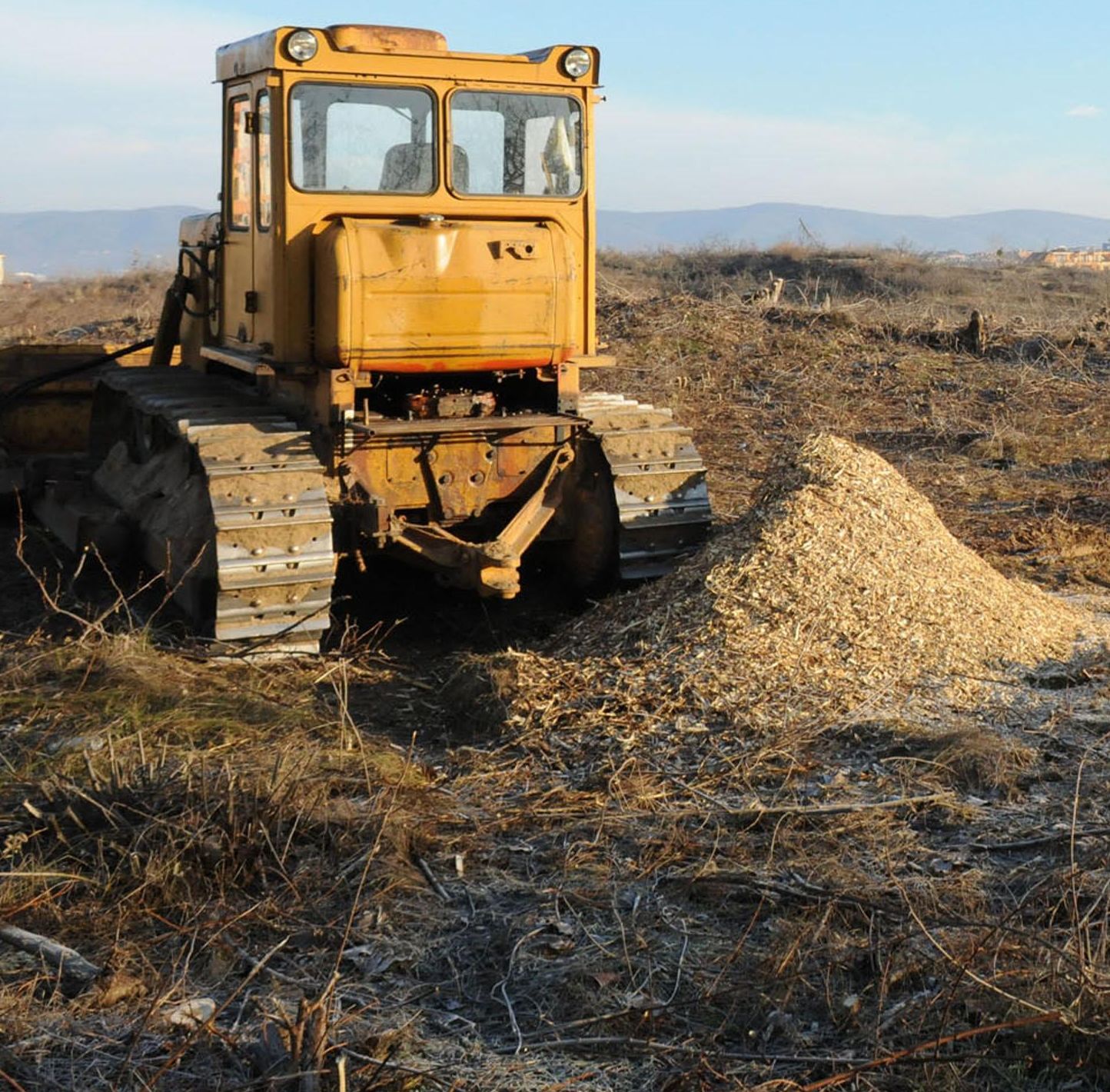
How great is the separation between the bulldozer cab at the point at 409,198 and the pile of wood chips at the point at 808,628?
137 centimetres

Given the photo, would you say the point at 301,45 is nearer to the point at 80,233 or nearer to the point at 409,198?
the point at 409,198

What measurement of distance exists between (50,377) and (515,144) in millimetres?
4599

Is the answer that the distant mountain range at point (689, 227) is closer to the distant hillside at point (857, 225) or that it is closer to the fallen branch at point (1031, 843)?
the distant hillside at point (857, 225)

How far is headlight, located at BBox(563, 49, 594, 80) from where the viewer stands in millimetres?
7922

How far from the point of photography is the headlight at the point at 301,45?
7289mm

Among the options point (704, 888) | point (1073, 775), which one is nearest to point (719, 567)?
point (1073, 775)

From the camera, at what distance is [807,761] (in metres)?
5.89

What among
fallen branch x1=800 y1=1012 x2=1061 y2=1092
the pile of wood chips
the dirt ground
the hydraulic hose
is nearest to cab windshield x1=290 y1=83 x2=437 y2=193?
the dirt ground

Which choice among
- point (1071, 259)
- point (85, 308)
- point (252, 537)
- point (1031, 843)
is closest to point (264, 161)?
point (252, 537)

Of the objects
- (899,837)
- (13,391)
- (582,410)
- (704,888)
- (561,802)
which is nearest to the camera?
(704,888)

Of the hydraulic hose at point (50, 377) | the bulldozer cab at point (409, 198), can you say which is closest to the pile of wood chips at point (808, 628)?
the bulldozer cab at point (409, 198)

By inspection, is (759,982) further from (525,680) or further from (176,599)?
(176,599)

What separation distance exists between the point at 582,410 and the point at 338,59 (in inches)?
85.0

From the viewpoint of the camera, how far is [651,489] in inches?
324
